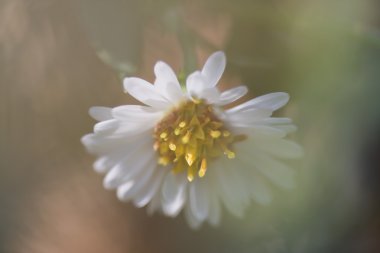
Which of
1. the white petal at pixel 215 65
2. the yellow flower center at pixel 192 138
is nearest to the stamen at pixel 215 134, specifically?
the yellow flower center at pixel 192 138

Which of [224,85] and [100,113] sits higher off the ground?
[224,85]

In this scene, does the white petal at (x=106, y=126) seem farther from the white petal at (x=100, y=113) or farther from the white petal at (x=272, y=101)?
the white petal at (x=272, y=101)

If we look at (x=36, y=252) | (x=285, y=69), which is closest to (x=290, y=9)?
(x=285, y=69)

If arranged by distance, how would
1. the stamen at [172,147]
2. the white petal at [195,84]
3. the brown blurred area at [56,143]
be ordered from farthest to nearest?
the brown blurred area at [56,143] → the stamen at [172,147] → the white petal at [195,84]

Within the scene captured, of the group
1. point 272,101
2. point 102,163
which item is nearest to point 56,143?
point 102,163

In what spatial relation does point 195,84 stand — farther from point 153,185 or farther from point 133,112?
point 153,185

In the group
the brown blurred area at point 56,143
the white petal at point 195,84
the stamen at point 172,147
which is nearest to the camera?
the white petal at point 195,84
